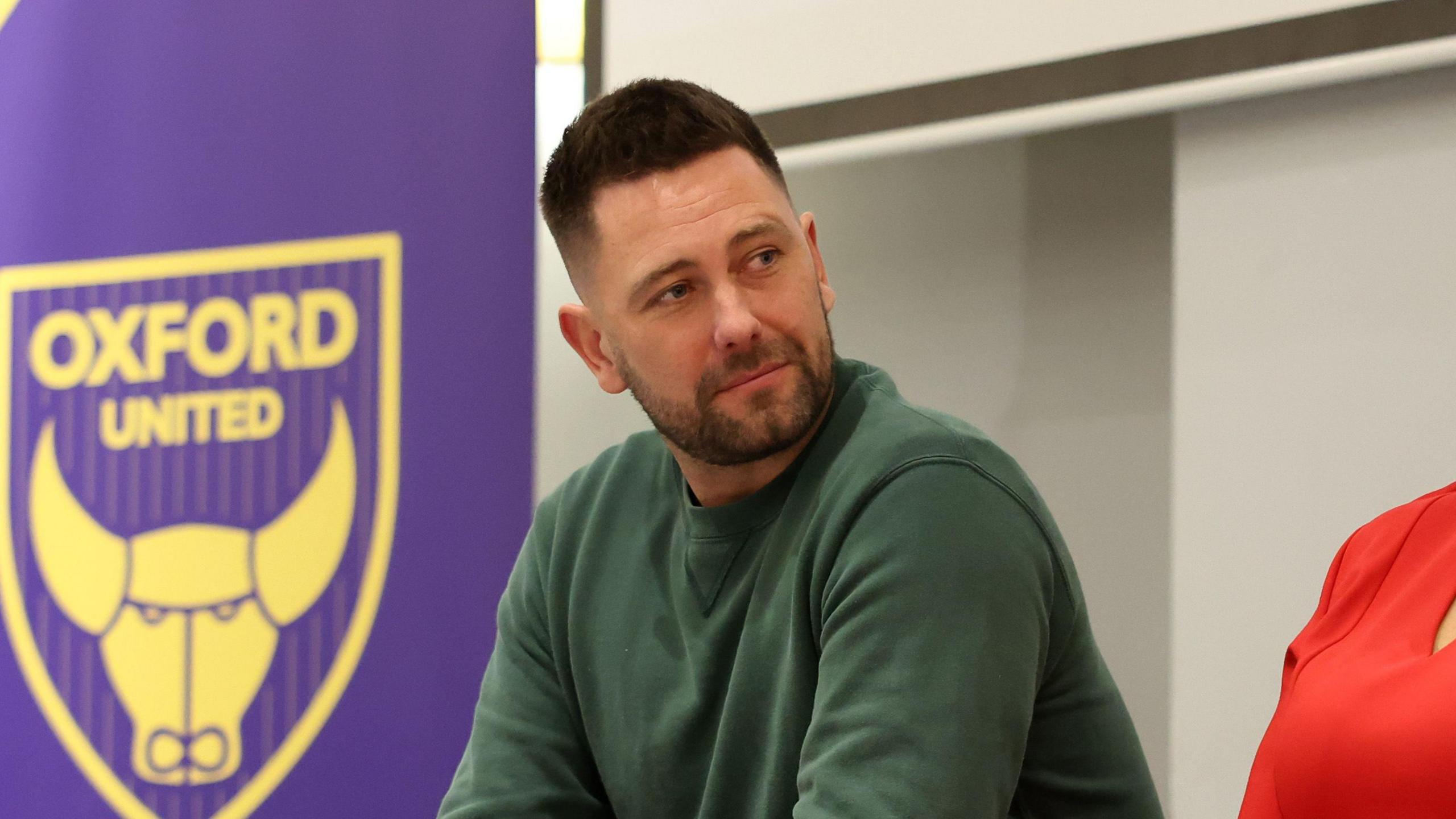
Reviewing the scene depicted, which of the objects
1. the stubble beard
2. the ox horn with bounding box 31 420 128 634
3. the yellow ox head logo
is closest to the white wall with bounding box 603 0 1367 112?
the stubble beard

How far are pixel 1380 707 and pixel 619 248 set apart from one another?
68 centimetres

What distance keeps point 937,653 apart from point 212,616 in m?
1.44

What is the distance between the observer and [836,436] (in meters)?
1.17

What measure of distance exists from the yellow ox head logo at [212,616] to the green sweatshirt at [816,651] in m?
0.76

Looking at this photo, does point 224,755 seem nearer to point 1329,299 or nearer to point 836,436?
point 836,436

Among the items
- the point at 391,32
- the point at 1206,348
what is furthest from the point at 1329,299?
the point at 391,32

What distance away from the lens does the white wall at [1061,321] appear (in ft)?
5.95

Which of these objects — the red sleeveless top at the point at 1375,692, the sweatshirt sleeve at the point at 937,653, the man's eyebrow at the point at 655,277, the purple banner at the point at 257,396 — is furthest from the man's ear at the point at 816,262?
the purple banner at the point at 257,396

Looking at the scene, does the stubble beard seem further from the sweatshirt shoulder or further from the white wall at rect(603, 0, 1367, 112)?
the white wall at rect(603, 0, 1367, 112)

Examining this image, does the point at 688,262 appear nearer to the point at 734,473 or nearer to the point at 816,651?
the point at 734,473

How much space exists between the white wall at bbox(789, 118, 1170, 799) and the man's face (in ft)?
2.13

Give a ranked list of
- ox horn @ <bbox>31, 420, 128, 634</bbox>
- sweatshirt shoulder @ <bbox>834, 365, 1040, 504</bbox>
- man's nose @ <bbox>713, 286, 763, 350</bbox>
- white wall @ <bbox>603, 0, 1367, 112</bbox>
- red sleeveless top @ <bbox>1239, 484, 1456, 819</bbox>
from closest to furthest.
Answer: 1. red sleeveless top @ <bbox>1239, 484, 1456, 819</bbox>
2. sweatshirt shoulder @ <bbox>834, 365, 1040, 504</bbox>
3. man's nose @ <bbox>713, 286, 763, 350</bbox>
4. white wall @ <bbox>603, 0, 1367, 112</bbox>
5. ox horn @ <bbox>31, 420, 128, 634</bbox>

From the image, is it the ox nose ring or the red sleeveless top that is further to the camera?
the ox nose ring

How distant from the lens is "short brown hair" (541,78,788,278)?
1.24 metres
